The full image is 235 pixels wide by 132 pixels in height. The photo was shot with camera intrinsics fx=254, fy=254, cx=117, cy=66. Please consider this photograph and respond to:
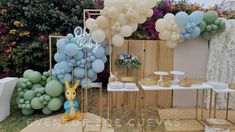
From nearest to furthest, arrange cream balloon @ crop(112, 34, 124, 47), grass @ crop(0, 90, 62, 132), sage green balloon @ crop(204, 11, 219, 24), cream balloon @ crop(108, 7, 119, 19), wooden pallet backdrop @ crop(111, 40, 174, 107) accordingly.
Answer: cream balloon @ crop(108, 7, 119, 19) → grass @ crop(0, 90, 62, 132) → cream balloon @ crop(112, 34, 124, 47) → sage green balloon @ crop(204, 11, 219, 24) → wooden pallet backdrop @ crop(111, 40, 174, 107)

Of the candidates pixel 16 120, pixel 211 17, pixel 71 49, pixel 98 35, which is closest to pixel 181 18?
pixel 211 17

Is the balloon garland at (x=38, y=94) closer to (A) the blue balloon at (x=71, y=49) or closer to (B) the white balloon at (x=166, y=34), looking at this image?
(A) the blue balloon at (x=71, y=49)

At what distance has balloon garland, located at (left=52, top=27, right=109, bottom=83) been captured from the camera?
14.3 ft

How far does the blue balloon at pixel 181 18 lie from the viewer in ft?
14.8

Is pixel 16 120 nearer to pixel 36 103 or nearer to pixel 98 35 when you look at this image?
pixel 36 103

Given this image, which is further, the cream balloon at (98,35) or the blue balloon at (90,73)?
the blue balloon at (90,73)

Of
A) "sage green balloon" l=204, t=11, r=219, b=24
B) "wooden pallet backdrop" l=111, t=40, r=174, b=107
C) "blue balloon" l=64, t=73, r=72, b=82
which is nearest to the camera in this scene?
"blue balloon" l=64, t=73, r=72, b=82

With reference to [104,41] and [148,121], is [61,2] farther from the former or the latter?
[148,121]

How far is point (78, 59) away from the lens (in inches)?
173

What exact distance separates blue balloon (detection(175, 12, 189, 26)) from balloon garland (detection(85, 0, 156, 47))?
54cm

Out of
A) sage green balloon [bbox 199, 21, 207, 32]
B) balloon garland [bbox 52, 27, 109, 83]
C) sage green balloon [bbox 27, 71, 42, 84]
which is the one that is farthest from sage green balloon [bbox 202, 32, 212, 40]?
sage green balloon [bbox 27, 71, 42, 84]

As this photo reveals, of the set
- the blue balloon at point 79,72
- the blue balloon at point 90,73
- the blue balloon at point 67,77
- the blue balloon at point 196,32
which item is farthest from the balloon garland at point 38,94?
the blue balloon at point 196,32

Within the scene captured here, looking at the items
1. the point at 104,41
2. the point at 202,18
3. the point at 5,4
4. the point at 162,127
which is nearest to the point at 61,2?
the point at 5,4

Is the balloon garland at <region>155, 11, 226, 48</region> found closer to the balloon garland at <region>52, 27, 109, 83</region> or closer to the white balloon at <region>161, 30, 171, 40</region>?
the white balloon at <region>161, 30, 171, 40</region>
